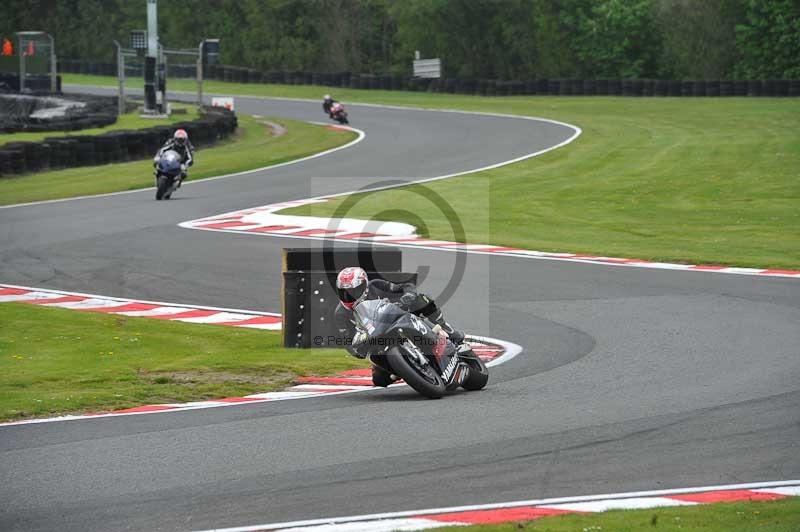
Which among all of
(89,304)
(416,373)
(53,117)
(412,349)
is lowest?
(89,304)

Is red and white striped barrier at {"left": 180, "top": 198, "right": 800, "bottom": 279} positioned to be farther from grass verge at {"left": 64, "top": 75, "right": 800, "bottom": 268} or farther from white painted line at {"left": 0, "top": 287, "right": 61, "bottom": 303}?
white painted line at {"left": 0, "top": 287, "right": 61, "bottom": 303}

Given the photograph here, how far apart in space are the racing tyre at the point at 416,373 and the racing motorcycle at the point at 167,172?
17.3 m

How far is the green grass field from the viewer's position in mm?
37719

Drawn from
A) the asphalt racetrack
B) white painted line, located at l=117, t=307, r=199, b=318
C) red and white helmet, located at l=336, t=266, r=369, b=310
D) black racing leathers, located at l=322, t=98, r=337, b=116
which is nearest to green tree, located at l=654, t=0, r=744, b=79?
black racing leathers, located at l=322, t=98, r=337, b=116

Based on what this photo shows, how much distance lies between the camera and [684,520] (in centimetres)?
671

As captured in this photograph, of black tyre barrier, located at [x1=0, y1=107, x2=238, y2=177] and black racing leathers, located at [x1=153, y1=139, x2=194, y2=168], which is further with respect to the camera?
black tyre barrier, located at [x1=0, y1=107, x2=238, y2=177]

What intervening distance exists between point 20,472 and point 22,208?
62.7ft

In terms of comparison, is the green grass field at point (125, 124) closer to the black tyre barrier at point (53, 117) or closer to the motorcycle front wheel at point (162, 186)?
the black tyre barrier at point (53, 117)

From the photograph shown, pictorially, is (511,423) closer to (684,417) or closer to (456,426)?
(456,426)

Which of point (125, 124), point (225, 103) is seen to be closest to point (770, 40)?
point (225, 103)

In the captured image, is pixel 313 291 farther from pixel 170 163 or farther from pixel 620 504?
pixel 170 163

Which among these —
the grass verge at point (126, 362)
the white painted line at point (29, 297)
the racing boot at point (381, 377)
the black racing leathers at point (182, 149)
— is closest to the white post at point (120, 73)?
the black racing leathers at point (182, 149)

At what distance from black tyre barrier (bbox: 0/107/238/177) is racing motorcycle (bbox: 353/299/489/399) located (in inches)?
906

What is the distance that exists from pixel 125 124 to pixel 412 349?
33700 millimetres
